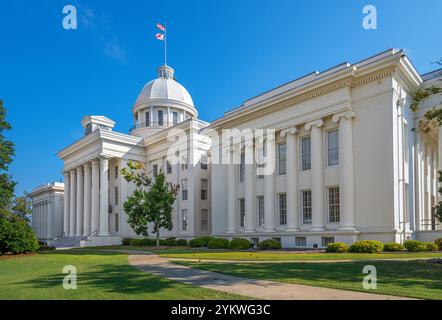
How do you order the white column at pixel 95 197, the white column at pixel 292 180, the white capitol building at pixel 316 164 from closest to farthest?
the white capitol building at pixel 316 164
the white column at pixel 292 180
the white column at pixel 95 197

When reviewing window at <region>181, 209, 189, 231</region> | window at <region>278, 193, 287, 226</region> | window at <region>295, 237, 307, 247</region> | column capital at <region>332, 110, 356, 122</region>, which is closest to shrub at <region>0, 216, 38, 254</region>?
window at <region>181, 209, 189, 231</region>

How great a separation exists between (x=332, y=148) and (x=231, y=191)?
36.1 feet

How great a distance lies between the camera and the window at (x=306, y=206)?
1163 inches

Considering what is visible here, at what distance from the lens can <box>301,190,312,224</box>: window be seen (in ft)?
96.9

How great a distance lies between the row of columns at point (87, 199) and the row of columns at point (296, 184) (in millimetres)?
19332

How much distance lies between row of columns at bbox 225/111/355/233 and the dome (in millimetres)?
25227

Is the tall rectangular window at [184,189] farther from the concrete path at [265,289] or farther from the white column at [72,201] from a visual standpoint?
the concrete path at [265,289]

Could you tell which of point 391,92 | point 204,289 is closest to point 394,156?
point 391,92

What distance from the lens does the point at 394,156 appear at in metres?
24.8

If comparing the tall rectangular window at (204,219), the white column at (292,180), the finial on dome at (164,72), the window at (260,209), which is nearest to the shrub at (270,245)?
the white column at (292,180)

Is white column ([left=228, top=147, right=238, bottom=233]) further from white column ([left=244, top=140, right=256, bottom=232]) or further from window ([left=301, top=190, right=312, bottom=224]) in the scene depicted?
window ([left=301, top=190, right=312, bottom=224])

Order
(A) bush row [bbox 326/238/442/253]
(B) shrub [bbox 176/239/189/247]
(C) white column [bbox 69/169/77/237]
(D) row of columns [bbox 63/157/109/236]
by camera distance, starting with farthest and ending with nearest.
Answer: (C) white column [bbox 69/169/77/237], (D) row of columns [bbox 63/157/109/236], (B) shrub [bbox 176/239/189/247], (A) bush row [bbox 326/238/442/253]

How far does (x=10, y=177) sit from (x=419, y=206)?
3533 centimetres

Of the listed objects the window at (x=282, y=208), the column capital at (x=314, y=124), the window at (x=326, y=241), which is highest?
the column capital at (x=314, y=124)
